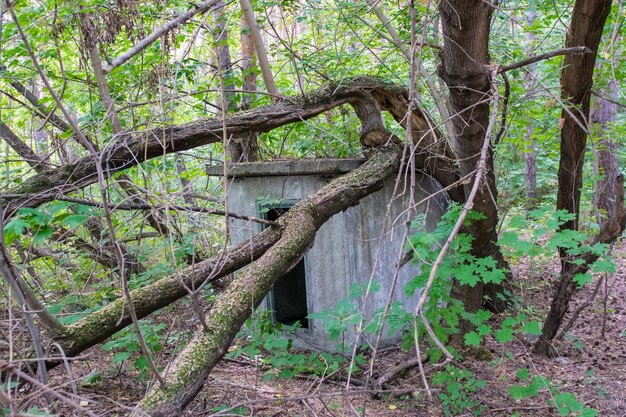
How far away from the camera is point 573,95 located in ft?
18.7

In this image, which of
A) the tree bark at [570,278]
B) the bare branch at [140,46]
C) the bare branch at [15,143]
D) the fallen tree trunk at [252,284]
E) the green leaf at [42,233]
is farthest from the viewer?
the bare branch at [15,143]

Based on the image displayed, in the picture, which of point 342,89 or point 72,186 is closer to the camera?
point 72,186

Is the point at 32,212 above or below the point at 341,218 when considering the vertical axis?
above

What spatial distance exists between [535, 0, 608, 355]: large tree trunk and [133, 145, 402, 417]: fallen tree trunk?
1.92 meters

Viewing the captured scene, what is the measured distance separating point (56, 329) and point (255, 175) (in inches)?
132

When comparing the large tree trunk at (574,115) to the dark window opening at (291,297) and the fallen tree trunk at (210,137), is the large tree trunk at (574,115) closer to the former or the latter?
the fallen tree trunk at (210,137)

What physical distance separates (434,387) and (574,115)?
2.76m

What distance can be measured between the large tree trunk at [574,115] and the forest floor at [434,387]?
0.28m

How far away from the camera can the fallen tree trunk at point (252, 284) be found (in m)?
2.74

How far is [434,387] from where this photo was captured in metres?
→ 4.81

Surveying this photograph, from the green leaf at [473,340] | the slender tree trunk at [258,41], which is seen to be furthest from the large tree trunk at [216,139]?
the green leaf at [473,340]

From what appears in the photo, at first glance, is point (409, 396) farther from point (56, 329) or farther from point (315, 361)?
point (56, 329)

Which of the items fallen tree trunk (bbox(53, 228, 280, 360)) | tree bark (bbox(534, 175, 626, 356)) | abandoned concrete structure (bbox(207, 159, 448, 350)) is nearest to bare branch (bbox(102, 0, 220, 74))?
fallen tree trunk (bbox(53, 228, 280, 360))

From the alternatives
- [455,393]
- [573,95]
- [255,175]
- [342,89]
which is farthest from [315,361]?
[573,95]
